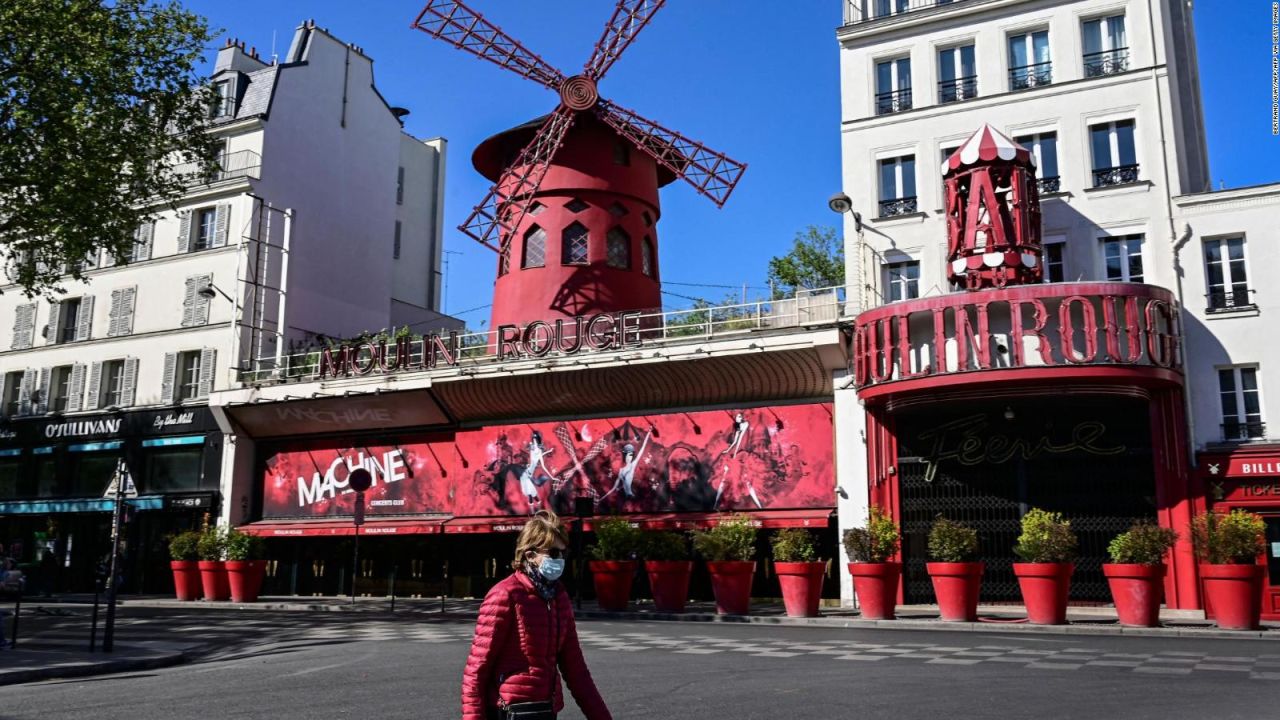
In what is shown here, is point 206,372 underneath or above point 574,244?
underneath

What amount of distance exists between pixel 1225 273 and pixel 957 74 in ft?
20.2

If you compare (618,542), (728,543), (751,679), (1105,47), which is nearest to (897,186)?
(1105,47)

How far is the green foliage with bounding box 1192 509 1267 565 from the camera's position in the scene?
14281 mm

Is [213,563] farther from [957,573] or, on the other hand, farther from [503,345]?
[957,573]

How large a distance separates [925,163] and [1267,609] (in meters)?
9.52

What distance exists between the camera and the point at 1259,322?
1764 centimetres

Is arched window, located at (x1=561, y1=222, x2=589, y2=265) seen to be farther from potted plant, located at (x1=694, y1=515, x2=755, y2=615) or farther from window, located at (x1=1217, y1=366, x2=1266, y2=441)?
window, located at (x1=1217, y1=366, x2=1266, y2=441)

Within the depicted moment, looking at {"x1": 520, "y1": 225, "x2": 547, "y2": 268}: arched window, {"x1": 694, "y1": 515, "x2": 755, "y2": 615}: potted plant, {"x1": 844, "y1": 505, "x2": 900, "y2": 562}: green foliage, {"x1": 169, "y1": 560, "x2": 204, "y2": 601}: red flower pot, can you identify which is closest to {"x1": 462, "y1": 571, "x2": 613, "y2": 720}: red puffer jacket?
{"x1": 844, "y1": 505, "x2": 900, "y2": 562}: green foliage

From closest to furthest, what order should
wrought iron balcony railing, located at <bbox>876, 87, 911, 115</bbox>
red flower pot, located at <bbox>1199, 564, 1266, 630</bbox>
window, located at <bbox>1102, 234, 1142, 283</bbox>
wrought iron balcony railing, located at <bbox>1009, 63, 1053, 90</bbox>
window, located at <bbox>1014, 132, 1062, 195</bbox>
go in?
red flower pot, located at <bbox>1199, 564, 1266, 630</bbox> → window, located at <bbox>1102, 234, 1142, 283</bbox> → window, located at <bbox>1014, 132, 1062, 195</bbox> → wrought iron balcony railing, located at <bbox>1009, 63, 1053, 90</bbox> → wrought iron balcony railing, located at <bbox>876, 87, 911, 115</bbox>

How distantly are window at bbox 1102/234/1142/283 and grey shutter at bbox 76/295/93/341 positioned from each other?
83.3 ft

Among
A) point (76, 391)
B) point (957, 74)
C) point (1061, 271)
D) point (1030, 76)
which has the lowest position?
point (76, 391)

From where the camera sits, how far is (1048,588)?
14602mm

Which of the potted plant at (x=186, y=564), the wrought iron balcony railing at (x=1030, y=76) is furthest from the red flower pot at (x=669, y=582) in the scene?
the wrought iron balcony railing at (x=1030, y=76)

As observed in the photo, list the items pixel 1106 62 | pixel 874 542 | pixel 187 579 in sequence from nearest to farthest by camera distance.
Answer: pixel 874 542
pixel 1106 62
pixel 187 579
